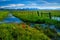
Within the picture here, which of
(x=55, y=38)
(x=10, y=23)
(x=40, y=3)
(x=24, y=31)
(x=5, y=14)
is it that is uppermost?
(x=40, y=3)

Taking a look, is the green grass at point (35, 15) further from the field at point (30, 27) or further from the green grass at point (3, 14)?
the green grass at point (3, 14)

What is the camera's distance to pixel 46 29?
2.48 metres

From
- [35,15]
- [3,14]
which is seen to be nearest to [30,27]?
[35,15]

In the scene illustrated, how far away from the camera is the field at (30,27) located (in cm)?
242

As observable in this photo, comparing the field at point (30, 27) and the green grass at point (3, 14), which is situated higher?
the green grass at point (3, 14)

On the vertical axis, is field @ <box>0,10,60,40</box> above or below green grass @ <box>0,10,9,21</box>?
below

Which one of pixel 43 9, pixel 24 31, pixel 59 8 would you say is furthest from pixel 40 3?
pixel 24 31

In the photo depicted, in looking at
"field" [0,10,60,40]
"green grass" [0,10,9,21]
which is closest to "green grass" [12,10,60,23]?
"field" [0,10,60,40]

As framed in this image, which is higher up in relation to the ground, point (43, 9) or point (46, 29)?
point (43, 9)

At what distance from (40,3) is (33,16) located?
0.90ft

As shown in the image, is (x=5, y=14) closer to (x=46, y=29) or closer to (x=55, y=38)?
(x=46, y=29)

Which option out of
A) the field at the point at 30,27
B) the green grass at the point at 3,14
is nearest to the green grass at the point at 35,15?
the field at the point at 30,27

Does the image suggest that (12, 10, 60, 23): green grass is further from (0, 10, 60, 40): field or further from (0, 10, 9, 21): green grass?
(0, 10, 9, 21): green grass

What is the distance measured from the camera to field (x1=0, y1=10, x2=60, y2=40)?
7.94 ft
